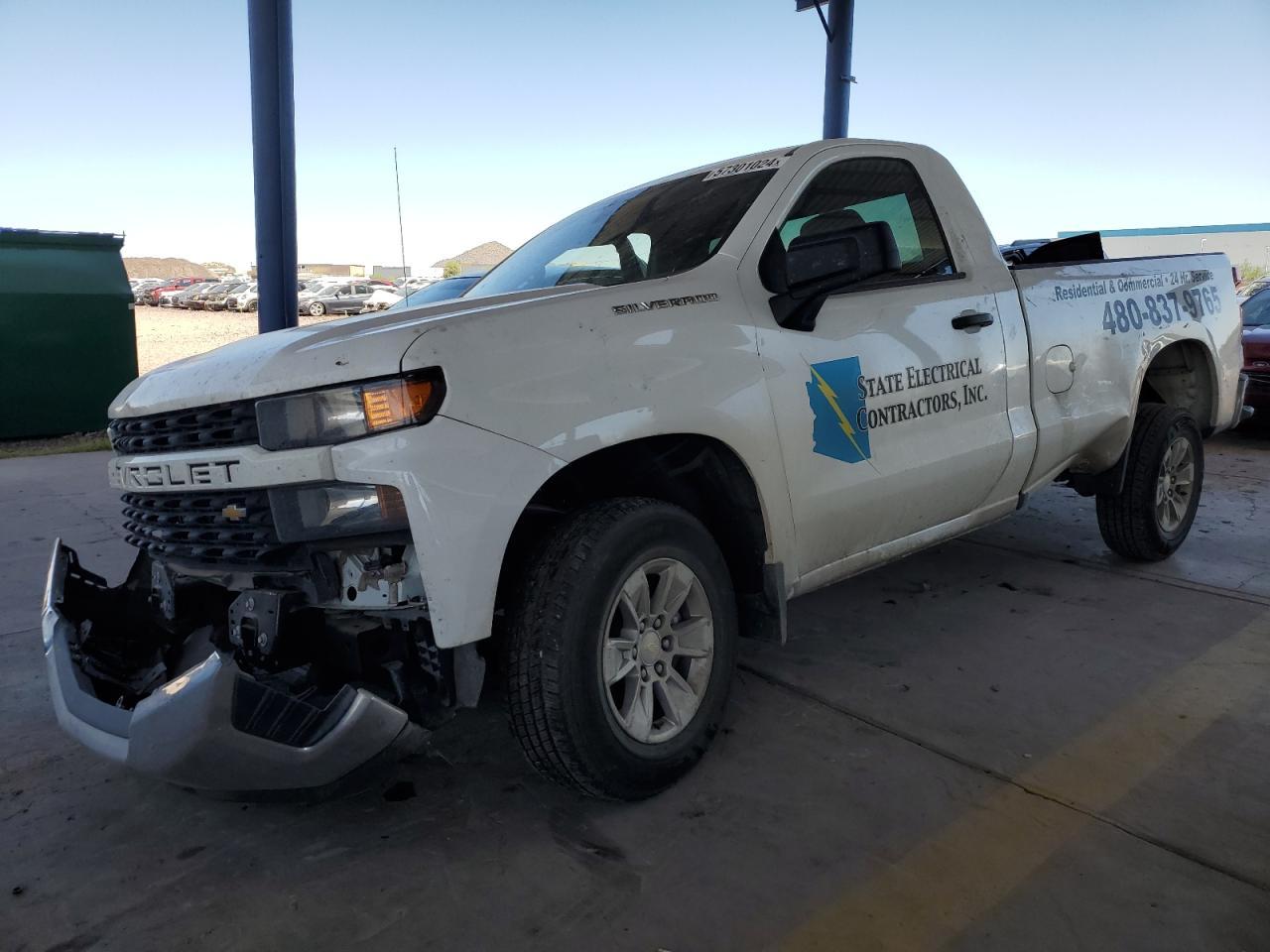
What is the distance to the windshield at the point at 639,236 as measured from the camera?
3.09 meters

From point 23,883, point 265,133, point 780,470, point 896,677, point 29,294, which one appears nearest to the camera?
point 23,883

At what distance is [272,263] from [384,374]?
5.65m

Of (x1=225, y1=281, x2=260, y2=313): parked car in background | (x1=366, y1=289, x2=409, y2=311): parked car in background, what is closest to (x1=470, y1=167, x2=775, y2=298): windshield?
(x1=366, y1=289, x2=409, y2=311): parked car in background

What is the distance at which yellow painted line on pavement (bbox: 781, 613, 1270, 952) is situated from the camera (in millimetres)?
2100

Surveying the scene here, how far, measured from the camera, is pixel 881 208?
3574 millimetres

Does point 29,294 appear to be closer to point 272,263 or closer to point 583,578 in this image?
point 272,263

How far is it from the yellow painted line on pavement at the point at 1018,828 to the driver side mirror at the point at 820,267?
1.51 m

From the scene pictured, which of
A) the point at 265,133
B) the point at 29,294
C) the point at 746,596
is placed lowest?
the point at 746,596

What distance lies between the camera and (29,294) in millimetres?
8828

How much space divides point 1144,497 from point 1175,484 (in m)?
0.41

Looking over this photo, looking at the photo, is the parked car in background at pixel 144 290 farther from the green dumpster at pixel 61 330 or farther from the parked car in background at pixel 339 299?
the green dumpster at pixel 61 330

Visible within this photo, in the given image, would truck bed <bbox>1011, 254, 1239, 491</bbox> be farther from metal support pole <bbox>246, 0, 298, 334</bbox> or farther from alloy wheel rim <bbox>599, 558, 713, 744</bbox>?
metal support pole <bbox>246, 0, 298, 334</bbox>

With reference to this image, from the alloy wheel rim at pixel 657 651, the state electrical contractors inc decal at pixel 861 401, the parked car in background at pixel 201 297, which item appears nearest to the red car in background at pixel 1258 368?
the state electrical contractors inc decal at pixel 861 401

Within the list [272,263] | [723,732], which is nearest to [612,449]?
[723,732]
